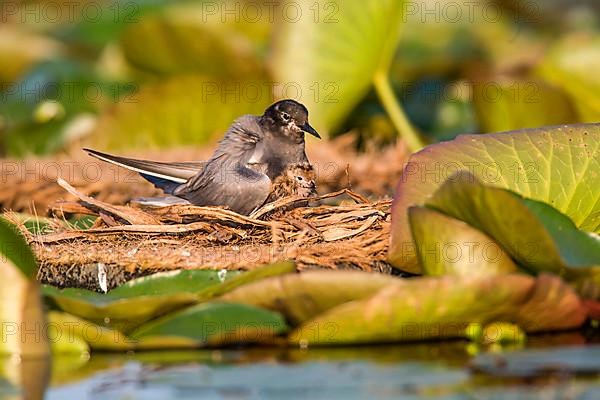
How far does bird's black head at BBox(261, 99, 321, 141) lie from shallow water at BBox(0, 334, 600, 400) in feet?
4.53

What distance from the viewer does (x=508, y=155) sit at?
3.66m

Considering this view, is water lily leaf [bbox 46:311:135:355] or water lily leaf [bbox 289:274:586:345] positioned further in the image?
water lily leaf [bbox 46:311:135:355]

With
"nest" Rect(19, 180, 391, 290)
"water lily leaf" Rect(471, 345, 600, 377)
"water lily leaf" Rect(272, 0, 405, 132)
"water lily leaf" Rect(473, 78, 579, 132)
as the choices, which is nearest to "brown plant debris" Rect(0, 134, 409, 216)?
"water lily leaf" Rect(272, 0, 405, 132)

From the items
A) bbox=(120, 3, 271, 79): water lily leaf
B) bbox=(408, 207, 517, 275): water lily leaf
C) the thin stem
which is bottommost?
bbox=(408, 207, 517, 275): water lily leaf

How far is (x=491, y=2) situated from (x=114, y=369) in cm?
983

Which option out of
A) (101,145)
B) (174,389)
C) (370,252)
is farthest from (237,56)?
(174,389)

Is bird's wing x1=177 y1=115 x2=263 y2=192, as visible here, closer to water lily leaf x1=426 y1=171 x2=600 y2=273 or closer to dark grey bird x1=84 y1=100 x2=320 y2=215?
dark grey bird x1=84 y1=100 x2=320 y2=215

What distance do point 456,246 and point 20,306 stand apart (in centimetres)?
114

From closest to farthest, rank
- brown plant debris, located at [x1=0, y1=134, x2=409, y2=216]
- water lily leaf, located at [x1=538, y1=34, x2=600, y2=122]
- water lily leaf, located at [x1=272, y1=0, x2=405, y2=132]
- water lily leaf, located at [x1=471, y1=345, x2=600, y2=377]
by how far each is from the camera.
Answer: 1. water lily leaf, located at [x1=471, y1=345, x2=600, y2=377]
2. brown plant debris, located at [x1=0, y1=134, x2=409, y2=216]
3. water lily leaf, located at [x1=272, y1=0, x2=405, y2=132]
4. water lily leaf, located at [x1=538, y1=34, x2=600, y2=122]

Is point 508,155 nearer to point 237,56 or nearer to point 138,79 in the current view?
point 237,56

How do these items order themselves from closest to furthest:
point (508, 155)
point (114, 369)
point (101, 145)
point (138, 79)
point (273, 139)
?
point (114, 369) < point (508, 155) < point (273, 139) < point (101, 145) < point (138, 79)

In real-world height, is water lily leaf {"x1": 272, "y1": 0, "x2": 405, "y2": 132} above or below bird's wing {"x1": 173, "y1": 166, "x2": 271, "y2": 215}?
above

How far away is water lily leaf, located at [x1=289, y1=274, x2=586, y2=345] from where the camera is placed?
3057 millimetres

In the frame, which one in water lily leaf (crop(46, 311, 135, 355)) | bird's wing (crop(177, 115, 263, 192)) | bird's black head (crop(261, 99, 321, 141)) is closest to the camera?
water lily leaf (crop(46, 311, 135, 355))
